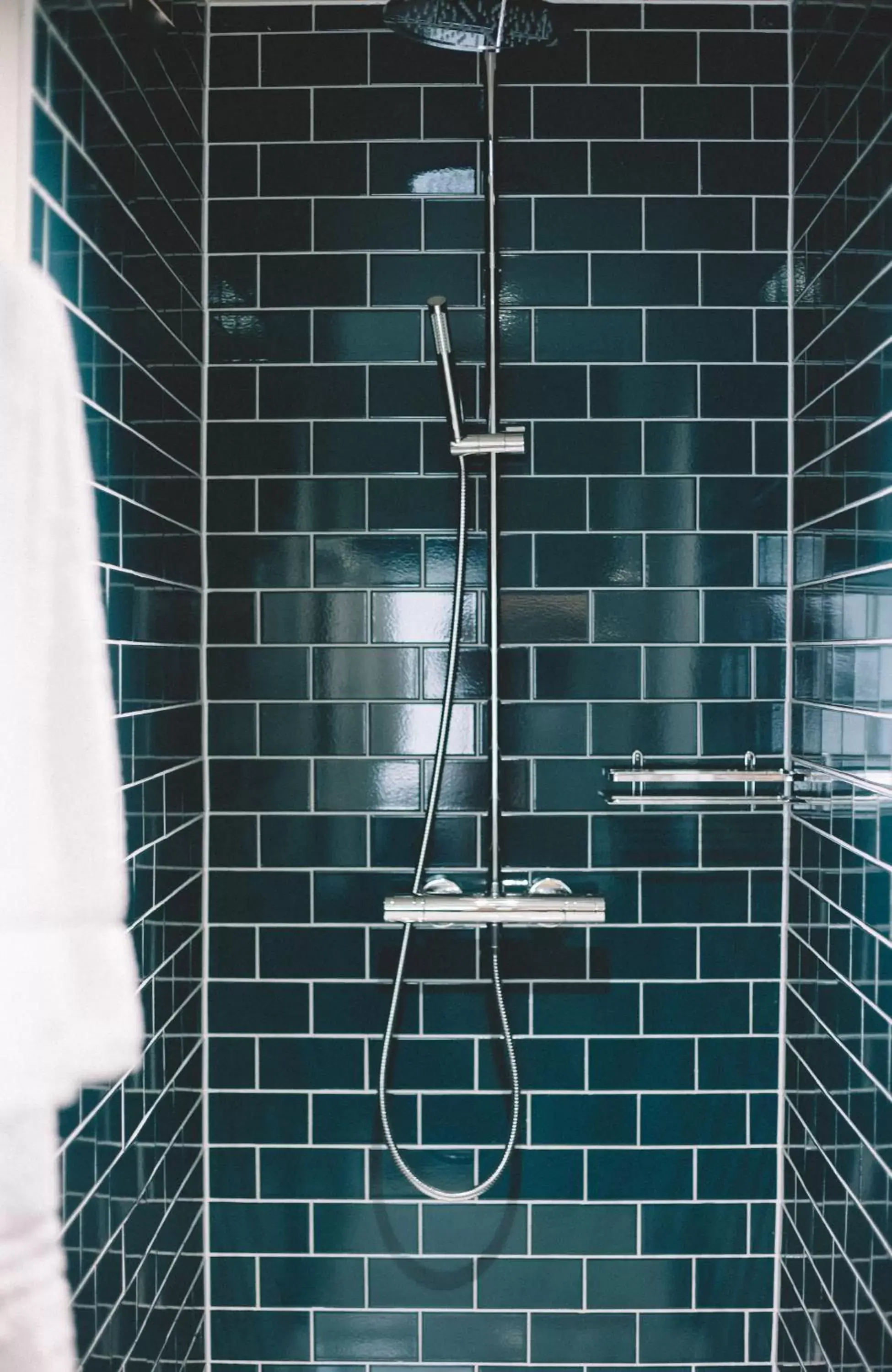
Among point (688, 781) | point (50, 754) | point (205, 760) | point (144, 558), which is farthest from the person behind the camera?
point (205, 760)

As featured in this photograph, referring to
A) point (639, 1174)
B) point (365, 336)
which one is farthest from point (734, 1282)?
point (365, 336)

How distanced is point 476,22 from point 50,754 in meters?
1.29

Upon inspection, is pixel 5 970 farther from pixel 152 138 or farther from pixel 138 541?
pixel 152 138

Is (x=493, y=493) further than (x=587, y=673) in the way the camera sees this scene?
No

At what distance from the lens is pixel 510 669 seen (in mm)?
1949

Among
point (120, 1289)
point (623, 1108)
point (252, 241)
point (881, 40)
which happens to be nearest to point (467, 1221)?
point (623, 1108)

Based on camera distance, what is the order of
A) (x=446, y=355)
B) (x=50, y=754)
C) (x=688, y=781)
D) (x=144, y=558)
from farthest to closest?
(x=688, y=781) → (x=446, y=355) → (x=144, y=558) → (x=50, y=754)

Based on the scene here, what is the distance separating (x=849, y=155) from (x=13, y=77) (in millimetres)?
1151

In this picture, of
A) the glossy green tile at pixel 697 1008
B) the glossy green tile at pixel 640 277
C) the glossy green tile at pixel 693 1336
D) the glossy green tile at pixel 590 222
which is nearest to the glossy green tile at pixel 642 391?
the glossy green tile at pixel 640 277

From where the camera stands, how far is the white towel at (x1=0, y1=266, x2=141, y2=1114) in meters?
1.01

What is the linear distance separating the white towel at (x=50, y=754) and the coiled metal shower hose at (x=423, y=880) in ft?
2.48

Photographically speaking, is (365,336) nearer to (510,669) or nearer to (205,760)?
(510,669)

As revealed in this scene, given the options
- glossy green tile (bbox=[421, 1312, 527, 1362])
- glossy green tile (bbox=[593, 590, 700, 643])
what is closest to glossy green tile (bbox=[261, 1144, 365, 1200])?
glossy green tile (bbox=[421, 1312, 527, 1362])

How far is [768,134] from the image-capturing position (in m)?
1.93
